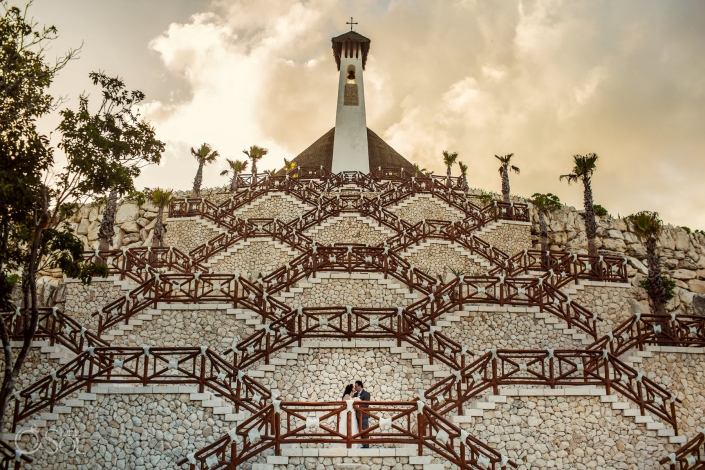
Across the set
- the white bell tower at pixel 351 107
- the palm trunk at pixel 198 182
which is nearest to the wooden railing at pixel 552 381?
the palm trunk at pixel 198 182

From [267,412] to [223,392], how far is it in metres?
2.00

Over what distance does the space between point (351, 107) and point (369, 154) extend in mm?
3729

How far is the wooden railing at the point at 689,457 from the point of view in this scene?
46.0ft

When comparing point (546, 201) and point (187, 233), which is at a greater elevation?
point (546, 201)

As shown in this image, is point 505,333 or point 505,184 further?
point 505,184

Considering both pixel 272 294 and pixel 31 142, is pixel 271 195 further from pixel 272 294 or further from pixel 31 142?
pixel 31 142

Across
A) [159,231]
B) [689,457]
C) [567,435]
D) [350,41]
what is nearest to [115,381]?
[567,435]

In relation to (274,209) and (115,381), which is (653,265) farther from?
(115,381)

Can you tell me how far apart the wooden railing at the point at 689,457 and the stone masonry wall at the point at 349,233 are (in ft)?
52.7

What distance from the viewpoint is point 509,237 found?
1208 inches

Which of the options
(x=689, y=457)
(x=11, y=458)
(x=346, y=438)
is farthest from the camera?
(x=689, y=457)

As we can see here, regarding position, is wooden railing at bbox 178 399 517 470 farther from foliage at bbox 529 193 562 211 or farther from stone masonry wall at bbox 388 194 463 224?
foliage at bbox 529 193 562 211

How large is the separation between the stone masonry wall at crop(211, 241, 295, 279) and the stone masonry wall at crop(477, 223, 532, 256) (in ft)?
31.4

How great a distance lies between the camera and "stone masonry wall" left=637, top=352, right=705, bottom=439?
647 inches
